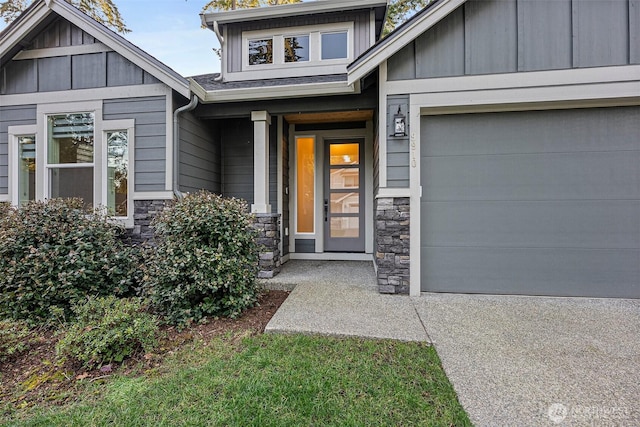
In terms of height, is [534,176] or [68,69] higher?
[68,69]

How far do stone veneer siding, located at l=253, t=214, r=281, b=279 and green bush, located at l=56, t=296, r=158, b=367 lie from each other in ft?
6.34

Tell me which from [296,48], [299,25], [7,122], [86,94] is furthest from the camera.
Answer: [296,48]

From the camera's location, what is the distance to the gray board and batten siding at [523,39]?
3592 mm

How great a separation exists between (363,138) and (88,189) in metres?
4.82

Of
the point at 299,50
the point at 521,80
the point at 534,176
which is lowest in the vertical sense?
the point at 534,176

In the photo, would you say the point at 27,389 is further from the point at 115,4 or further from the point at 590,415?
the point at 115,4

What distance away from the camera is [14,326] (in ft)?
10.5

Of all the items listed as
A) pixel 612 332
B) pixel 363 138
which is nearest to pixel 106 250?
pixel 363 138

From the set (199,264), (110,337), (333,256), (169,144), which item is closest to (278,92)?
(169,144)

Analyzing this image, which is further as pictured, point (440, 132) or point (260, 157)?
point (260, 157)

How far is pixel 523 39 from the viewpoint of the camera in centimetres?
373

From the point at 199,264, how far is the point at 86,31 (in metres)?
4.23

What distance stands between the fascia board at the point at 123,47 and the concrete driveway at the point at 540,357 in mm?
4476

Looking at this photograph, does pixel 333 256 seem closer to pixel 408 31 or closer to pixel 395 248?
pixel 395 248
